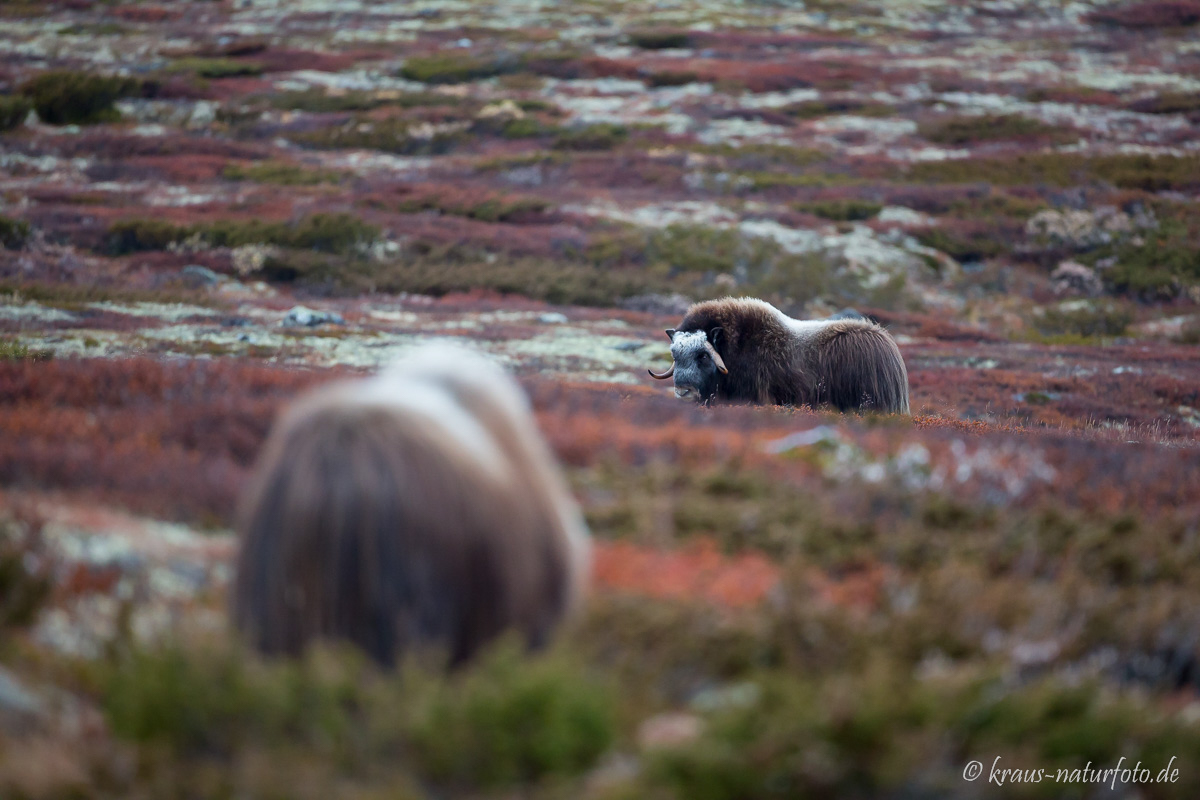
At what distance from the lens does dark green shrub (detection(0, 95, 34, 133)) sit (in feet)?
106

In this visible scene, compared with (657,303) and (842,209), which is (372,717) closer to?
(657,303)

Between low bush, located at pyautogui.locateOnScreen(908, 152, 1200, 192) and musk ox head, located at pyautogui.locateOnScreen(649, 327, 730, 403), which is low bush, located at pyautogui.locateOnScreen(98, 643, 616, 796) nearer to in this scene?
musk ox head, located at pyautogui.locateOnScreen(649, 327, 730, 403)

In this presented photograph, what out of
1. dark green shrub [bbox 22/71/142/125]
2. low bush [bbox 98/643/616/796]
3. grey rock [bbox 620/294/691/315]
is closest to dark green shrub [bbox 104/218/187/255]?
grey rock [bbox 620/294/691/315]

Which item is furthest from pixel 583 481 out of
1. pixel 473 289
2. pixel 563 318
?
pixel 473 289

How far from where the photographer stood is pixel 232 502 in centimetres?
471

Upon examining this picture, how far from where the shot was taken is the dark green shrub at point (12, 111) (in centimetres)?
3228

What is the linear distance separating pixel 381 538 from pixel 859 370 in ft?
26.0

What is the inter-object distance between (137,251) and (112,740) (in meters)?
22.0

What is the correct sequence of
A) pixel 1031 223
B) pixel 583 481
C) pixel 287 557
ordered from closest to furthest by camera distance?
pixel 287 557 < pixel 583 481 < pixel 1031 223

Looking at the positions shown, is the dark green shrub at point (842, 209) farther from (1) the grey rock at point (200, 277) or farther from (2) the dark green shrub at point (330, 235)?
(1) the grey rock at point (200, 277)

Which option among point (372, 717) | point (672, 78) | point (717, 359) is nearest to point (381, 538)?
point (372, 717)

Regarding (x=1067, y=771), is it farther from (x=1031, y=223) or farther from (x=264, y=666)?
(x=1031, y=223)

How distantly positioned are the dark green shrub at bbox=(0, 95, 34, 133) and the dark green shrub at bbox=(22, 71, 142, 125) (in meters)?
0.45

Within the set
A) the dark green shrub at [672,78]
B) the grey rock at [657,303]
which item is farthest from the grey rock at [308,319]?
the dark green shrub at [672,78]
